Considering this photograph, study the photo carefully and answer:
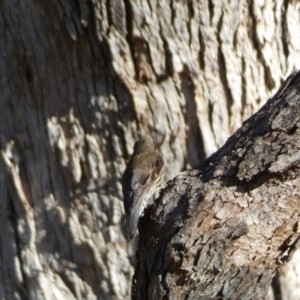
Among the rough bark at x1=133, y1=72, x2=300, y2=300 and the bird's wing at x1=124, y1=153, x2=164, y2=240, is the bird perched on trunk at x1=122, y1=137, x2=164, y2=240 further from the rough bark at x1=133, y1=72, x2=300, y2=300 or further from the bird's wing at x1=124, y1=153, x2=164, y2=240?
the rough bark at x1=133, y1=72, x2=300, y2=300

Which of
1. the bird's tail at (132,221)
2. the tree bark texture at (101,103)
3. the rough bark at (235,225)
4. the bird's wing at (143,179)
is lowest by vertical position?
the rough bark at (235,225)

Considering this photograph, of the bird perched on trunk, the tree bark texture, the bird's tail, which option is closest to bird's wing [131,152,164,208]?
the bird perched on trunk

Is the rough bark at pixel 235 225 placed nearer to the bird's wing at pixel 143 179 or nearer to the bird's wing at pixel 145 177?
the bird's wing at pixel 143 179

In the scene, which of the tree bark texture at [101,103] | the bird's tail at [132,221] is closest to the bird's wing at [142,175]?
the bird's tail at [132,221]

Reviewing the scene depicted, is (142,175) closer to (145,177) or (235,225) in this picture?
(145,177)

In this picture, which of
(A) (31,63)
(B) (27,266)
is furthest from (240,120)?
(B) (27,266)

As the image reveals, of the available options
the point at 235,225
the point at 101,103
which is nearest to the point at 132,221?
the point at 235,225

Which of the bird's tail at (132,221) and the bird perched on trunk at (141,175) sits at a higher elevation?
the bird perched on trunk at (141,175)
